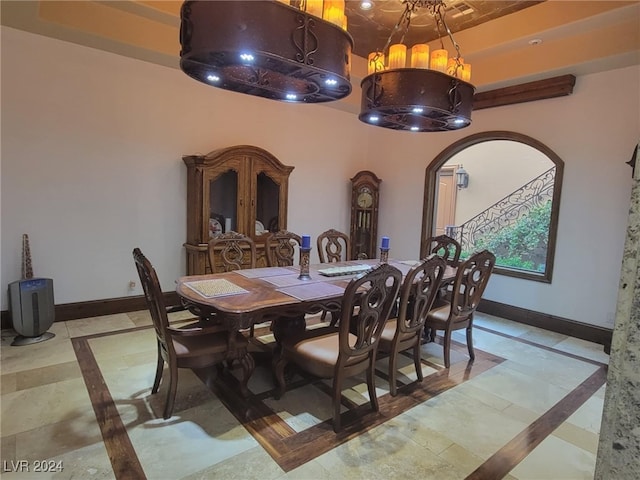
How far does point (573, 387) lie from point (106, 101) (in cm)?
518

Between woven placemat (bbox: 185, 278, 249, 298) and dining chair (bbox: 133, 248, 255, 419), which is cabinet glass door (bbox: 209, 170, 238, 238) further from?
dining chair (bbox: 133, 248, 255, 419)

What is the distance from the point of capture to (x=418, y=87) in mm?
2418

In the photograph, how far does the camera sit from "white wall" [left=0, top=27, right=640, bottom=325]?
11.9 ft

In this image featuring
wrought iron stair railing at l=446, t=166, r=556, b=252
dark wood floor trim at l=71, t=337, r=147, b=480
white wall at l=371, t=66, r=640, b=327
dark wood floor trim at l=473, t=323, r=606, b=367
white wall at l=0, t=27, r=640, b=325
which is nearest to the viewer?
dark wood floor trim at l=71, t=337, r=147, b=480

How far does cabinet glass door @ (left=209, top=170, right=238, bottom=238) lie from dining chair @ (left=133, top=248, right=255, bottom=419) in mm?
2119

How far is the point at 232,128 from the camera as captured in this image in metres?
4.84

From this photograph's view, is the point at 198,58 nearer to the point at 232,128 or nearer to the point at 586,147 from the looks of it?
the point at 232,128

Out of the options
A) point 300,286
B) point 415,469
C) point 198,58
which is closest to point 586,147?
point 300,286

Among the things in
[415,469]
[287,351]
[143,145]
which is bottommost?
[415,469]

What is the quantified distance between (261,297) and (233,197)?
239 centimetres

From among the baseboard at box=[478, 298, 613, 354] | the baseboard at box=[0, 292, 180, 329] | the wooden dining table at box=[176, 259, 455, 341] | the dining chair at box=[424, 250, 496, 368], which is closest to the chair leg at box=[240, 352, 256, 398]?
the wooden dining table at box=[176, 259, 455, 341]

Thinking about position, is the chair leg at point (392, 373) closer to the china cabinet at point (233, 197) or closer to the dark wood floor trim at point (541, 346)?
the dark wood floor trim at point (541, 346)

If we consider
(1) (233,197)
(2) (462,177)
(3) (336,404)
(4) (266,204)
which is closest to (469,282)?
(3) (336,404)

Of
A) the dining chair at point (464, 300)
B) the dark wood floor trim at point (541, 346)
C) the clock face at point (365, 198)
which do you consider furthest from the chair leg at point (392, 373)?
the clock face at point (365, 198)
